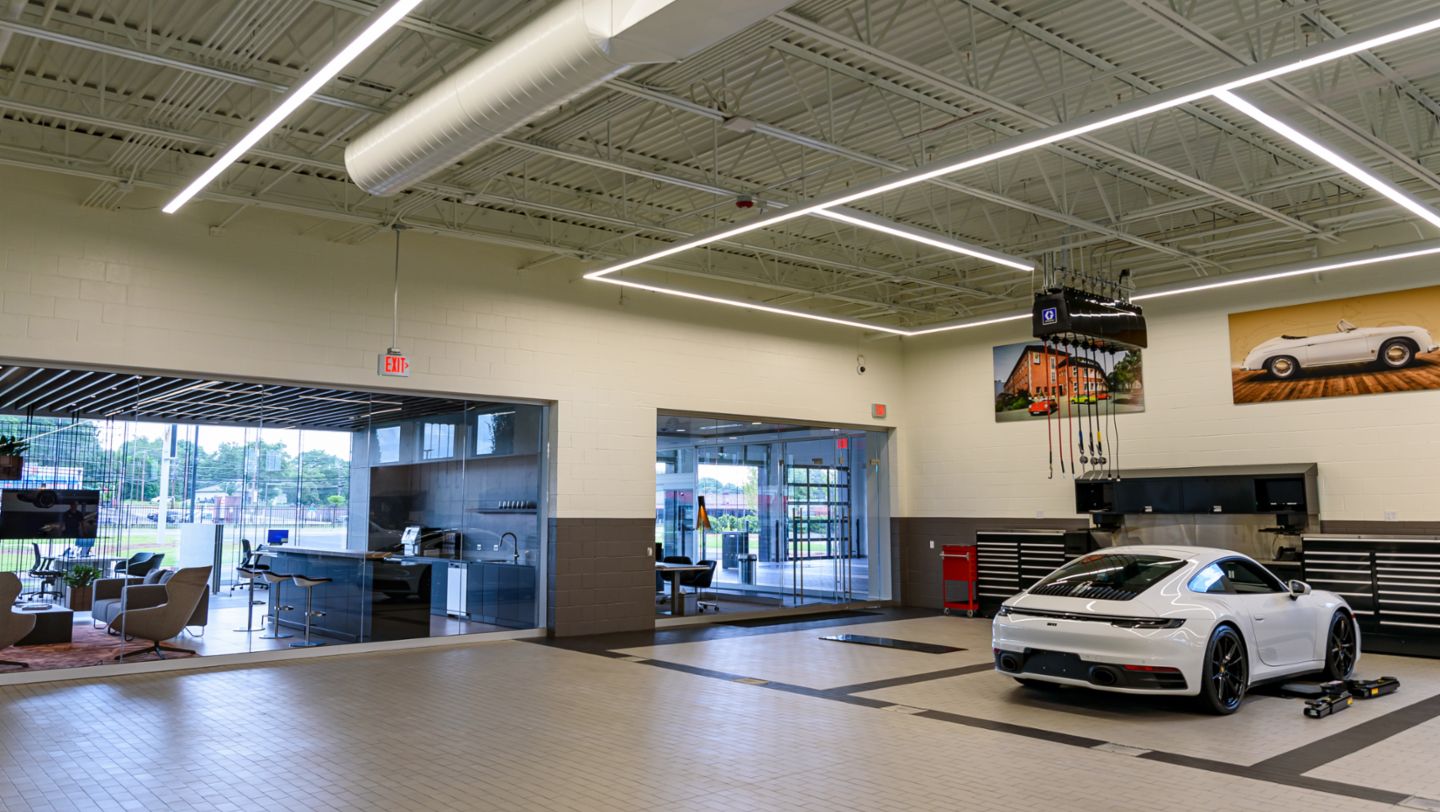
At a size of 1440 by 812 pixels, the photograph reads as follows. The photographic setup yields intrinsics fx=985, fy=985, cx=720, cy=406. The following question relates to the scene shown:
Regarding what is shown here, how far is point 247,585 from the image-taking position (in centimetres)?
907

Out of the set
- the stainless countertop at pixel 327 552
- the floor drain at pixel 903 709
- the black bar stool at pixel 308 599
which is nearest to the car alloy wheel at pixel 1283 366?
the floor drain at pixel 903 709

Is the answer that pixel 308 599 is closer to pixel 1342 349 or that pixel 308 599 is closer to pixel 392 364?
pixel 392 364

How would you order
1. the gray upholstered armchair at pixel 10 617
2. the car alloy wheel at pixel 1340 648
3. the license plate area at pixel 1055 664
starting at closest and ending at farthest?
1. the license plate area at pixel 1055 664
2. the car alloy wheel at pixel 1340 648
3. the gray upholstered armchair at pixel 10 617

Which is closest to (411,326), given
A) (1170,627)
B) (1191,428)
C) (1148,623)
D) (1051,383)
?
(1148,623)

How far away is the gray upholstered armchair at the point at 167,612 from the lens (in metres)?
8.38

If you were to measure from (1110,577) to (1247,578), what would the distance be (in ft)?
3.46

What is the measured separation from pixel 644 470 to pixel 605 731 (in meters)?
5.73

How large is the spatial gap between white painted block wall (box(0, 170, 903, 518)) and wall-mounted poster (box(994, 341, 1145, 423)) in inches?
84.9

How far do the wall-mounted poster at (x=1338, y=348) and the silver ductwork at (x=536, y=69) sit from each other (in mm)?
9028

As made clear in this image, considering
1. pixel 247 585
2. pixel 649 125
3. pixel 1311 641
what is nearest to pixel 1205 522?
pixel 1311 641

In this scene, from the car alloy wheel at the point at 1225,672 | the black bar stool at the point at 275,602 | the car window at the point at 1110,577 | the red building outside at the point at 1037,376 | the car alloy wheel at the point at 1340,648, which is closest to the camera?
the car alloy wheel at the point at 1225,672

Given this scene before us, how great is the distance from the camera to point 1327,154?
647 cm

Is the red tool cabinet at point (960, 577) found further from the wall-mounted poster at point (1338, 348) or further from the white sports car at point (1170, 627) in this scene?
the white sports car at point (1170, 627)

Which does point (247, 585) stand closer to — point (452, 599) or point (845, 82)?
point (452, 599)
